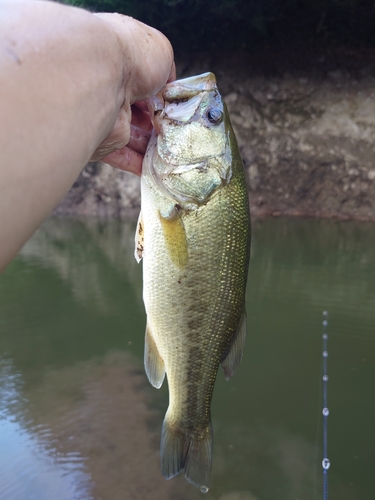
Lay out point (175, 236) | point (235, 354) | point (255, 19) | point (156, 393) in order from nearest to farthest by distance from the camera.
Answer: point (175, 236) < point (235, 354) < point (156, 393) < point (255, 19)

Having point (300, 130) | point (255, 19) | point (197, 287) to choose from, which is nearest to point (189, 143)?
point (197, 287)

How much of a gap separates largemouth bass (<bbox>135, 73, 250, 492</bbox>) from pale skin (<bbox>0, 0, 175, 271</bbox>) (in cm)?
32

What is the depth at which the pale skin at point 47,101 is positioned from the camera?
66 cm

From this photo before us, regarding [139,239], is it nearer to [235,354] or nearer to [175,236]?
[175,236]

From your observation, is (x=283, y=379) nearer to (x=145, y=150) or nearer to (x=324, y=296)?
(x=324, y=296)

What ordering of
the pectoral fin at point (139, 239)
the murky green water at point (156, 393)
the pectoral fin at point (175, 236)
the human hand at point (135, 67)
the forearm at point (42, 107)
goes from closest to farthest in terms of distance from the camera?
the forearm at point (42, 107), the human hand at point (135, 67), the pectoral fin at point (175, 236), the pectoral fin at point (139, 239), the murky green water at point (156, 393)

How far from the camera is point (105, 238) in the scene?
8.79 metres

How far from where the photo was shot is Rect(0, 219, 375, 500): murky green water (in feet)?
9.96

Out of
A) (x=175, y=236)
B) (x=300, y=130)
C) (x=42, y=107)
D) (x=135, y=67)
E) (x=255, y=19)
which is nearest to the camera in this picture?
(x=42, y=107)

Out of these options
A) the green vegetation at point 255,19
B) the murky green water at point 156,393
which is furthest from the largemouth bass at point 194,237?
the green vegetation at point 255,19

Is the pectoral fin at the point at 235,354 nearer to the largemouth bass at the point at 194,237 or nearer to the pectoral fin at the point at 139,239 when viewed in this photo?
the largemouth bass at the point at 194,237

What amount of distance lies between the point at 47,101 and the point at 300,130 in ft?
33.1

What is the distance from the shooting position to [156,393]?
391cm

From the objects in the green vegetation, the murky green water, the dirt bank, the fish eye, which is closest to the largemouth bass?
the fish eye
